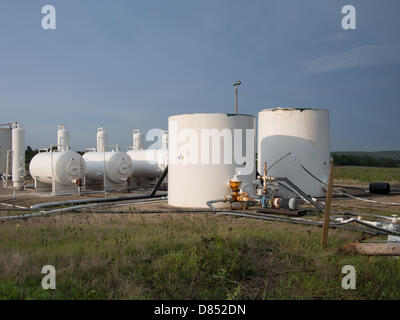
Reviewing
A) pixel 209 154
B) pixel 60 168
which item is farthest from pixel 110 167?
pixel 209 154

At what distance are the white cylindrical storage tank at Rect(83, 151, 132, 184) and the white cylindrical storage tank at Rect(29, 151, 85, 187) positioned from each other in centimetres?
127

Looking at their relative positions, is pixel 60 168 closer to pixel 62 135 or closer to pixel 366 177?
pixel 62 135

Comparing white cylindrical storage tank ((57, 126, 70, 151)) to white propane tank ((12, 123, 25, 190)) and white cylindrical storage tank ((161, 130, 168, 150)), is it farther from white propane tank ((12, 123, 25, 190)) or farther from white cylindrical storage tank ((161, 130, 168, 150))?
white cylindrical storage tank ((161, 130, 168, 150))

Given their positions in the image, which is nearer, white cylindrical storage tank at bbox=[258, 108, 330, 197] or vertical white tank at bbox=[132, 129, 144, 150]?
white cylindrical storage tank at bbox=[258, 108, 330, 197]

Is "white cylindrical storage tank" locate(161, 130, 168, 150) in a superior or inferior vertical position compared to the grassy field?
superior

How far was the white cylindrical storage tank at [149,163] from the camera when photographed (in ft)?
69.2

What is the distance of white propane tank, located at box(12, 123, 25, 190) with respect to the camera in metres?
19.6

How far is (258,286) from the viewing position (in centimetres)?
520

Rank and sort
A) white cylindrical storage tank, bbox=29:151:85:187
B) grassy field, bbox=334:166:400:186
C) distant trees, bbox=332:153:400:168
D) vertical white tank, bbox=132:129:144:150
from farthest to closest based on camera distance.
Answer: distant trees, bbox=332:153:400:168 → grassy field, bbox=334:166:400:186 → vertical white tank, bbox=132:129:144:150 → white cylindrical storage tank, bbox=29:151:85:187

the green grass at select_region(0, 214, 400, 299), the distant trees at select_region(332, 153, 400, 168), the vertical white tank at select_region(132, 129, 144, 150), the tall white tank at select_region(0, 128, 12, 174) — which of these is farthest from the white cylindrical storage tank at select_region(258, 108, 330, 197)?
the distant trees at select_region(332, 153, 400, 168)

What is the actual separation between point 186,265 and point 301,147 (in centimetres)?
1104

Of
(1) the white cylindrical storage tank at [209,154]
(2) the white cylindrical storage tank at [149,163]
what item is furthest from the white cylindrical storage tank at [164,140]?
(1) the white cylindrical storage tank at [209,154]

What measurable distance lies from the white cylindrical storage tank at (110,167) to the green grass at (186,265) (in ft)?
36.1

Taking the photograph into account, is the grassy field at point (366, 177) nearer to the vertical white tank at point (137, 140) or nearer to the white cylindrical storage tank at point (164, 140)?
the white cylindrical storage tank at point (164, 140)
